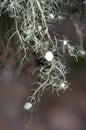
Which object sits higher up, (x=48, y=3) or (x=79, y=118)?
(x=79, y=118)

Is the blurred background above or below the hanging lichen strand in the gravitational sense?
above

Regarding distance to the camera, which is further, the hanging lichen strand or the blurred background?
the blurred background

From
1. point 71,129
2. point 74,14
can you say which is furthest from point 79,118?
point 74,14

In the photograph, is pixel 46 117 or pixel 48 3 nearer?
pixel 48 3

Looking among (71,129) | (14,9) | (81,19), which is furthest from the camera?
(71,129)

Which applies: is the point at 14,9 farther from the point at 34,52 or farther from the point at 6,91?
the point at 6,91

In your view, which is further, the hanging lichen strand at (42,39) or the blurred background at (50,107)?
the blurred background at (50,107)

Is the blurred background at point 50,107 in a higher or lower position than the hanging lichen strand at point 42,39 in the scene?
higher

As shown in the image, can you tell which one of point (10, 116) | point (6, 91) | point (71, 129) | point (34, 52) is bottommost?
point (34, 52)
